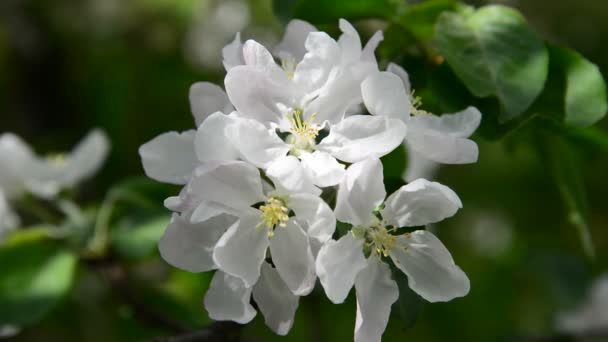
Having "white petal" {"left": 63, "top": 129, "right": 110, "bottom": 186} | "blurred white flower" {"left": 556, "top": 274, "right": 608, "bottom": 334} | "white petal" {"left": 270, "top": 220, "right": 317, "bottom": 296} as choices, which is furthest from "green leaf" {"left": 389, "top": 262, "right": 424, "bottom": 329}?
"blurred white flower" {"left": 556, "top": 274, "right": 608, "bottom": 334}

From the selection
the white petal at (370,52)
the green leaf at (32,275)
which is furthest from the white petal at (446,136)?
the green leaf at (32,275)

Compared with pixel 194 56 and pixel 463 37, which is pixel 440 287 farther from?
pixel 194 56

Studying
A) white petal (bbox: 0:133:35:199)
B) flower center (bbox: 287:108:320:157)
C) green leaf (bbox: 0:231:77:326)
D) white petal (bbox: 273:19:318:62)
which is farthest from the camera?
white petal (bbox: 0:133:35:199)

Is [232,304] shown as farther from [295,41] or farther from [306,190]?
[295,41]

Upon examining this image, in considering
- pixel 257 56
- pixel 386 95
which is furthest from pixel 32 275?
pixel 386 95

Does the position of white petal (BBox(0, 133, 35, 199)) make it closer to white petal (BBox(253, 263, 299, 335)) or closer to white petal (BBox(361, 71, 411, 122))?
white petal (BBox(253, 263, 299, 335))

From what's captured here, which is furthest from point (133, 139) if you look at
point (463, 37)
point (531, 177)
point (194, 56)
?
point (463, 37)
